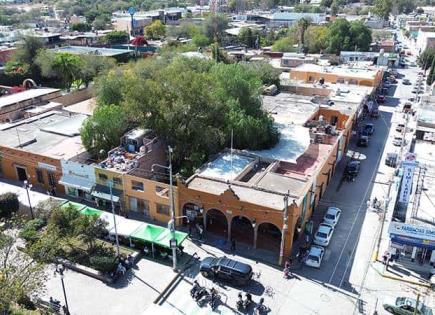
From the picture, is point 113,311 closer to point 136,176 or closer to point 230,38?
point 136,176

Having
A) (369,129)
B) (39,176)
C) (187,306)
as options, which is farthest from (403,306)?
(369,129)

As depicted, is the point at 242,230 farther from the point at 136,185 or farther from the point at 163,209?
the point at 136,185

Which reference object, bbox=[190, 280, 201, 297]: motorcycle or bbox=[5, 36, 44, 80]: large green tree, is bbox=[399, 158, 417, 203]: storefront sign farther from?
bbox=[5, 36, 44, 80]: large green tree

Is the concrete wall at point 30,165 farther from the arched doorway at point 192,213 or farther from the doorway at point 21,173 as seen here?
the arched doorway at point 192,213

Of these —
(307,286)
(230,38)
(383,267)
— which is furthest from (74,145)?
(230,38)

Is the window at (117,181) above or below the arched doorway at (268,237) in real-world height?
above

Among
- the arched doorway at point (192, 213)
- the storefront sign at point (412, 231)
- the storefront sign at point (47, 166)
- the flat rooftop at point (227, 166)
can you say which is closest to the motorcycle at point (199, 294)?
the arched doorway at point (192, 213)
